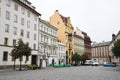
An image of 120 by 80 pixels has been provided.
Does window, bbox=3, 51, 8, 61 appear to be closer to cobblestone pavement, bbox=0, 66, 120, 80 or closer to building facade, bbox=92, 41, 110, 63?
cobblestone pavement, bbox=0, 66, 120, 80

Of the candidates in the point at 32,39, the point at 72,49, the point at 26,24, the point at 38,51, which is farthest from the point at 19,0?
the point at 72,49

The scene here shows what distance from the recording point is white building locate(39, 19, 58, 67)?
67.0 meters

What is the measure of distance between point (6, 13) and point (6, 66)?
10768 millimetres

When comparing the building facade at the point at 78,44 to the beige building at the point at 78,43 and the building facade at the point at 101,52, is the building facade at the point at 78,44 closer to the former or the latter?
the beige building at the point at 78,43

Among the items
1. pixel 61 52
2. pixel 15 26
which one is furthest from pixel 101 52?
pixel 15 26

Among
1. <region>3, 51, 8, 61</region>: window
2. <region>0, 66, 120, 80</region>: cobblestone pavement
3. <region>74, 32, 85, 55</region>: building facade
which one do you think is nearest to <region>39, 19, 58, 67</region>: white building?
<region>3, 51, 8, 61</region>: window

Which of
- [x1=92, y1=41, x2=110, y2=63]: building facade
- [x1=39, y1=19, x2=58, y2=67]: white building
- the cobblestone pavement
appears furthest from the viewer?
[x1=92, y1=41, x2=110, y2=63]: building facade

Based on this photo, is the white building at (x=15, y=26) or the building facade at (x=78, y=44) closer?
the white building at (x=15, y=26)

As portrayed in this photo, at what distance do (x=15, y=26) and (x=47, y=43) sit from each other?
22.2m

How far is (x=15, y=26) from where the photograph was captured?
5125 centimetres

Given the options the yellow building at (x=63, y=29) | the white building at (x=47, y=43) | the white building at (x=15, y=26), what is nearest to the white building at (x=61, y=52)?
the white building at (x=47, y=43)

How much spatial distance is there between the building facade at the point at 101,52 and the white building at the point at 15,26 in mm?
101367

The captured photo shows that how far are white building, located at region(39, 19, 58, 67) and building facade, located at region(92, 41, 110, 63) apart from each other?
265 ft

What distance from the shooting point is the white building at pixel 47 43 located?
2638 inches
